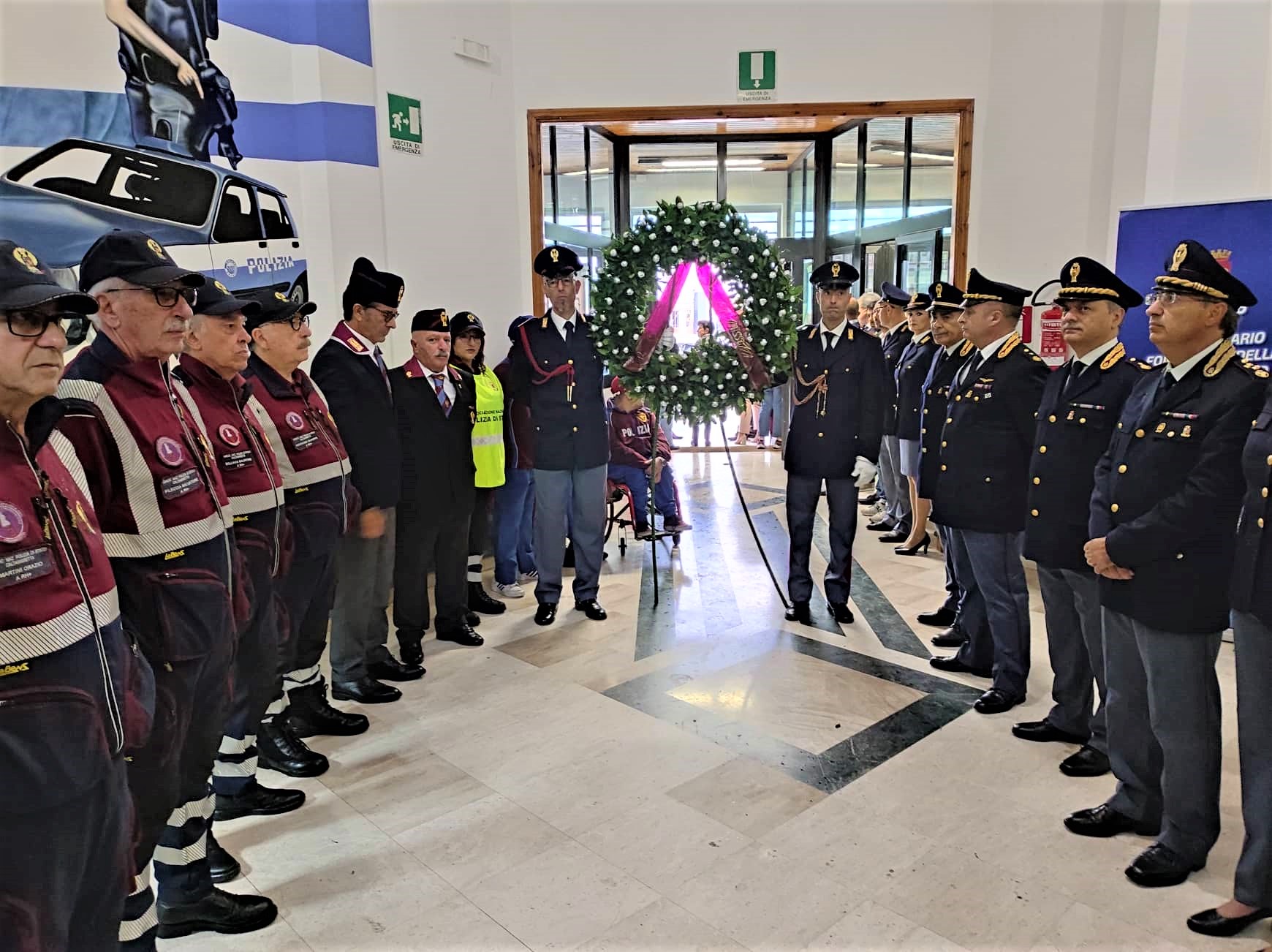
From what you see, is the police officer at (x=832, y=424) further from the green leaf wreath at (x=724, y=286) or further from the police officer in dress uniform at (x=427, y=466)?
the police officer in dress uniform at (x=427, y=466)

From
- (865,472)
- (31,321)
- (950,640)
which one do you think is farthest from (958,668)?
(865,472)

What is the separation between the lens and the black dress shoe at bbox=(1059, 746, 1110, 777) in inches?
119

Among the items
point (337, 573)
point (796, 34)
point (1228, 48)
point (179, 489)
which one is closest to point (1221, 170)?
point (1228, 48)

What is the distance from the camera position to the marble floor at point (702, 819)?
226 centimetres

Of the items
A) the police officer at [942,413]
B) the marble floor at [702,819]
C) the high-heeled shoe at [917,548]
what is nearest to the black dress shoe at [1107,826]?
the marble floor at [702,819]

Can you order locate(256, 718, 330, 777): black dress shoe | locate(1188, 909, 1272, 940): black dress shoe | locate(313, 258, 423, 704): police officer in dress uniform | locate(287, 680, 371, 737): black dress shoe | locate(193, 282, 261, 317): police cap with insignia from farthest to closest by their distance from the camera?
locate(313, 258, 423, 704): police officer in dress uniform, locate(287, 680, 371, 737): black dress shoe, locate(256, 718, 330, 777): black dress shoe, locate(193, 282, 261, 317): police cap with insignia, locate(1188, 909, 1272, 940): black dress shoe

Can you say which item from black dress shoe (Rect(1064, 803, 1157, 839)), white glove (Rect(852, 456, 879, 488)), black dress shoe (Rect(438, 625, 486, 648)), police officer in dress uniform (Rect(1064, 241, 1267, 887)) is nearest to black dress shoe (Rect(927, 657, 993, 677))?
black dress shoe (Rect(1064, 803, 1157, 839))

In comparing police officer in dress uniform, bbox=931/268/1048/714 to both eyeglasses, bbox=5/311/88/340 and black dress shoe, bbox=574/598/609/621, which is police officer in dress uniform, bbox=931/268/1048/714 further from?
eyeglasses, bbox=5/311/88/340

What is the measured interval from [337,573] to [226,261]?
1.63 meters

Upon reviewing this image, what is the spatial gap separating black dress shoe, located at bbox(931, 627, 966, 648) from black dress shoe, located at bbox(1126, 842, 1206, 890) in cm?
183

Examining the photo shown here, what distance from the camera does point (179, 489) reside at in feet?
6.64

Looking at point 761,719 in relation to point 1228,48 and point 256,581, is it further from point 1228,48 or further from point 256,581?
point 1228,48

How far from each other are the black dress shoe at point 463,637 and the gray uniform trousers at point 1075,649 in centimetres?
265

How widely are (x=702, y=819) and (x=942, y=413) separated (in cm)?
233
